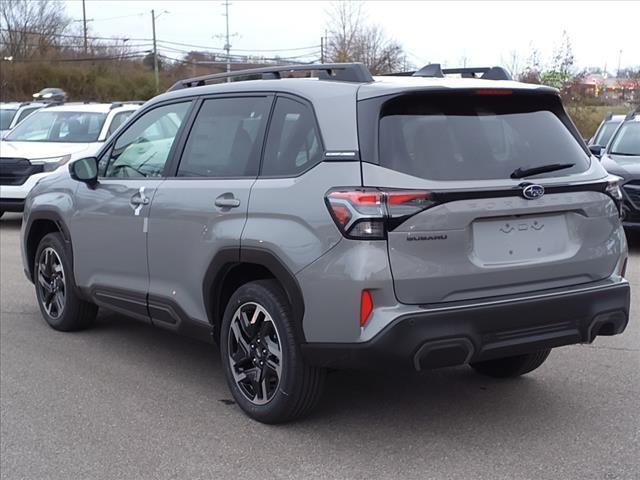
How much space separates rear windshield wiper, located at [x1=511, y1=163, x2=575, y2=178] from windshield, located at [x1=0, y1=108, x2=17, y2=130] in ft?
57.7

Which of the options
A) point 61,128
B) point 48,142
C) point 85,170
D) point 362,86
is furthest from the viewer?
point 61,128

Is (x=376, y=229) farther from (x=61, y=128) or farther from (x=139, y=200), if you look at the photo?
(x=61, y=128)

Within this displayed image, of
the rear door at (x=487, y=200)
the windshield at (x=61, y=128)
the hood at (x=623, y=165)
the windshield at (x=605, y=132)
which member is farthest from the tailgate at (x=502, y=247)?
the windshield at (x=61, y=128)

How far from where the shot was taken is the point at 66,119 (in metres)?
14.4

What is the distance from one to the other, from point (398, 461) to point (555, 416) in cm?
106

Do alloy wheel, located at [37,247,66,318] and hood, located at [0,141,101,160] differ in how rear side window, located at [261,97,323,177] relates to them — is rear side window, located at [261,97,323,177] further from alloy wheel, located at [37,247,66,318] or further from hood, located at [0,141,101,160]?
hood, located at [0,141,101,160]

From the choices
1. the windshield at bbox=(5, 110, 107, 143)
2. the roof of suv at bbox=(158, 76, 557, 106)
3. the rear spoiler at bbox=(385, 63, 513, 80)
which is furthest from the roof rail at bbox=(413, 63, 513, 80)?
the windshield at bbox=(5, 110, 107, 143)

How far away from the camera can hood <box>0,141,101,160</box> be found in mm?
13242

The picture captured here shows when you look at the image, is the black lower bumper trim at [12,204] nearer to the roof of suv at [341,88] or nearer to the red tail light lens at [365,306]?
the roof of suv at [341,88]

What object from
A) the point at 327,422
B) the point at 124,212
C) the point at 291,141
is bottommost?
the point at 327,422

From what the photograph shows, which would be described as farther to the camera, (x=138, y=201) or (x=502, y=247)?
(x=138, y=201)

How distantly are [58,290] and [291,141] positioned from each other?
9.91ft

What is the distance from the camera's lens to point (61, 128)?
46.7 ft

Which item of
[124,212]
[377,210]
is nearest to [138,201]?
[124,212]
